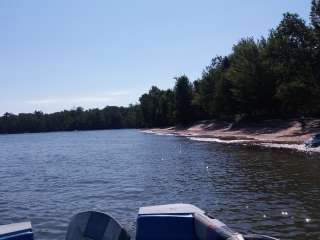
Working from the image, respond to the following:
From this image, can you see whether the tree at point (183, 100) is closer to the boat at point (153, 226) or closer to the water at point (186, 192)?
the water at point (186, 192)

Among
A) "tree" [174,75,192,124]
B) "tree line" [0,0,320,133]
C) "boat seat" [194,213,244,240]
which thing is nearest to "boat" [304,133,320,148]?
"tree line" [0,0,320,133]

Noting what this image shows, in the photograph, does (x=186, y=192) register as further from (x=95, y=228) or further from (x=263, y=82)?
(x=263, y=82)

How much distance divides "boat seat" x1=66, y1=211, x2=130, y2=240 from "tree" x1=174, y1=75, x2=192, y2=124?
4589 inches

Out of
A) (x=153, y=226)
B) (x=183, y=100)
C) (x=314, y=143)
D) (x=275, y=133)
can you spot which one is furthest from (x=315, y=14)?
(x=183, y=100)

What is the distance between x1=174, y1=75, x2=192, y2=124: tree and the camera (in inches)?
4961

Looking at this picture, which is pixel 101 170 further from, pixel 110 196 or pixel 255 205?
pixel 255 205

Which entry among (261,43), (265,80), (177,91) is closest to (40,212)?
(265,80)

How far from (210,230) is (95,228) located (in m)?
2.23

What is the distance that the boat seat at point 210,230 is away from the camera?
319 inches

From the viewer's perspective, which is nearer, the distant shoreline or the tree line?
the distant shoreline

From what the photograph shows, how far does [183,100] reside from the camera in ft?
414

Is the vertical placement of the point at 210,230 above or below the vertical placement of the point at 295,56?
below

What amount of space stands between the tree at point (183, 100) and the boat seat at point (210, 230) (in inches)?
4604

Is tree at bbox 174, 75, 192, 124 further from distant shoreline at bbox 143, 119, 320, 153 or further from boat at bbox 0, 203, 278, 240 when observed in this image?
boat at bbox 0, 203, 278, 240
